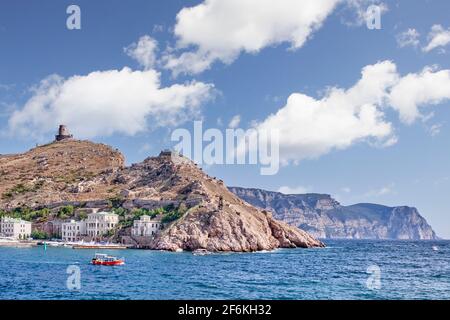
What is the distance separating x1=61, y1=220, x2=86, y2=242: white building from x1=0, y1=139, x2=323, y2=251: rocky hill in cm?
838

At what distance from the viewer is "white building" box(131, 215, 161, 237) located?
97750mm

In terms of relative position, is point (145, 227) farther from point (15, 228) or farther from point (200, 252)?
point (15, 228)

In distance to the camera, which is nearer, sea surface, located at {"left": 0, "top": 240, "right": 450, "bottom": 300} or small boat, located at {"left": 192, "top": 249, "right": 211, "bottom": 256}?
sea surface, located at {"left": 0, "top": 240, "right": 450, "bottom": 300}

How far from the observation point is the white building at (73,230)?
10869 cm

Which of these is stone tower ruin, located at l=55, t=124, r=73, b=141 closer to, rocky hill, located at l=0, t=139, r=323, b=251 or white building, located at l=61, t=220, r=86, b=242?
rocky hill, located at l=0, t=139, r=323, b=251

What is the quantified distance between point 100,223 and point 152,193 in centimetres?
1710

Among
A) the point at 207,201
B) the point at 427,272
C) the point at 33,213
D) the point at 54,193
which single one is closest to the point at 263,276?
the point at 427,272

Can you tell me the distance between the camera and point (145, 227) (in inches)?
3885

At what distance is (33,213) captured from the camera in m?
120

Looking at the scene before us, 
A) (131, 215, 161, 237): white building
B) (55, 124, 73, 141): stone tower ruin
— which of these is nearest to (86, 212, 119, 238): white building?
(131, 215, 161, 237): white building

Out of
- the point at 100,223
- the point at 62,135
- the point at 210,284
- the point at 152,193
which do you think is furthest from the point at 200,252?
the point at 62,135

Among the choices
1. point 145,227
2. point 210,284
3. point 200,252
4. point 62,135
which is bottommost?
point 200,252
